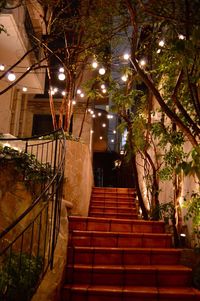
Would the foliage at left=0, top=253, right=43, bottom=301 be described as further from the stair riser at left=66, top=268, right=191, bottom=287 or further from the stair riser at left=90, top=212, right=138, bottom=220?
the stair riser at left=90, top=212, right=138, bottom=220

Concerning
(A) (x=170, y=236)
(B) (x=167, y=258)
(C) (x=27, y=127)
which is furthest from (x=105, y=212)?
(C) (x=27, y=127)

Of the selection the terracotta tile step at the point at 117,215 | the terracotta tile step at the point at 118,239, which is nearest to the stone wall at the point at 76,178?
the terracotta tile step at the point at 117,215

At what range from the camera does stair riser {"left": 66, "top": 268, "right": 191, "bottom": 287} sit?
4.75m

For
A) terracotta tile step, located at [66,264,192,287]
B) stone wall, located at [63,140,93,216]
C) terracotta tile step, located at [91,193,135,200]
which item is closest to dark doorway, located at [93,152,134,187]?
terracotta tile step, located at [91,193,135,200]

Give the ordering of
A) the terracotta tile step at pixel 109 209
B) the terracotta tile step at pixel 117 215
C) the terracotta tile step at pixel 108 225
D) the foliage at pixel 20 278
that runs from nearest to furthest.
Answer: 1. the foliage at pixel 20 278
2. the terracotta tile step at pixel 108 225
3. the terracotta tile step at pixel 117 215
4. the terracotta tile step at pixel 109 209

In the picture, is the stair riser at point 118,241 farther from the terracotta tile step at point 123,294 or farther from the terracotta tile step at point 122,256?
the terracotta tile step at point 123,294

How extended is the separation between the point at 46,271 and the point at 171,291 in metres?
1.77

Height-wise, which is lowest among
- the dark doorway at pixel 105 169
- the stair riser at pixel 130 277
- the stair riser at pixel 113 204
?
the stair riser at pixel 130 277

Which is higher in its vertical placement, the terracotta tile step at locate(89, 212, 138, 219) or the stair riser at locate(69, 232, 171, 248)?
the terracotta tile step at locate(89, 212, 138, 219)

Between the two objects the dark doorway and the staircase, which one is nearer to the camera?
the staircase

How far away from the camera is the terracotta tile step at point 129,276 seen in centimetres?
476

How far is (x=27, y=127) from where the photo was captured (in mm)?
14289

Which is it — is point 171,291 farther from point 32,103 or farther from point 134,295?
point 32,103

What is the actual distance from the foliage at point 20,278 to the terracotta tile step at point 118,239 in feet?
4.38
